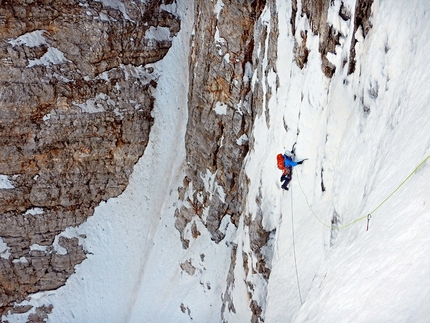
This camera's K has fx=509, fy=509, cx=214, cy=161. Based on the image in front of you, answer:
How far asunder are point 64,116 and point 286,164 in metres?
11.1

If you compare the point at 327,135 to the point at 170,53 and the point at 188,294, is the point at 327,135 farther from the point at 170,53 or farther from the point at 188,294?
the point at 170,53

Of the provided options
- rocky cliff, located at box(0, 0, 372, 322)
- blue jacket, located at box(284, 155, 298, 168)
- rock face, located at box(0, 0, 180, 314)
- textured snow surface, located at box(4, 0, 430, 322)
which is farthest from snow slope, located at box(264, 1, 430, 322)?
rock face, located at box(0, 0, 180, 314)

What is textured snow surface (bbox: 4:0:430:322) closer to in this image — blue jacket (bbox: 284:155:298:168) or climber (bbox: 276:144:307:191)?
climber (bbox: 276:144:307:191)

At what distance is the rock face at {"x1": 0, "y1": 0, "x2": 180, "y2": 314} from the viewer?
18.6m

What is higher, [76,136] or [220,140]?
[220,140]

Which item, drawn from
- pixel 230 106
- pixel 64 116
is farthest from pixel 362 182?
pixel 64 116

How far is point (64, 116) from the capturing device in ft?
63.2

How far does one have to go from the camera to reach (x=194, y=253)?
1864cm

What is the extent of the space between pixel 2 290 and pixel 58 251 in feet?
8.30

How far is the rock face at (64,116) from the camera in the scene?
61.0 ft

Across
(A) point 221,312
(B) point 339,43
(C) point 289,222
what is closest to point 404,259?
(B) point 339,43

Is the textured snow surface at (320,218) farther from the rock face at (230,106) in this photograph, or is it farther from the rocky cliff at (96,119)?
the rocky cliff at (96,119)

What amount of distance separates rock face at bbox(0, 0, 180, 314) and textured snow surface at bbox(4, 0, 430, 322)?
2.04 feet

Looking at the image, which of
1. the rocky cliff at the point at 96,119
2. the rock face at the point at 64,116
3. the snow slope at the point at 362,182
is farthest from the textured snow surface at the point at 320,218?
the rock face at the point at 64,116
